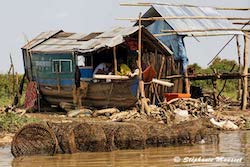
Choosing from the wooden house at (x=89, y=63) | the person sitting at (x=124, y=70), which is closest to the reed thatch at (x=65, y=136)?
the wooden house at (x=89, y=63)

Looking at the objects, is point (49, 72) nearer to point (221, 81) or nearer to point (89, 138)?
point (89, 138)

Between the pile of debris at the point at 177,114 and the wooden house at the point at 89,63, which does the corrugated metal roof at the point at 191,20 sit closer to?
the wooden house at the point at 89,63

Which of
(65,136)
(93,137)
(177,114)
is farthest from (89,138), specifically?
(177,114)

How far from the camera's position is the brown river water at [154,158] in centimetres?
1038

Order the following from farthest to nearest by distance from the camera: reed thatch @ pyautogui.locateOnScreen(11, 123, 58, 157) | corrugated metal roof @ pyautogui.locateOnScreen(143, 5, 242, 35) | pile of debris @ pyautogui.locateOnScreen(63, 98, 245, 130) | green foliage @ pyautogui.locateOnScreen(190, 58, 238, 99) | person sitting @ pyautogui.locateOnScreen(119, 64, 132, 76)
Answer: green foliage @ pyautogui.locateOnScreen(190, 58, 238, 99) → corrugated metal roof @ pyautogui.locateOnScreen(143, 5, 242, 35) → person sitting @ pyautogui.locateOnScreen(119, 64, 132, 76) → pile of debris @ pyautogui.locateOnScreen(63, 98, 245, 130) → reed thatch @ pyautogui.locateOnScreen(11, 123, 58, 157)

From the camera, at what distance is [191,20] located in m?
21.8

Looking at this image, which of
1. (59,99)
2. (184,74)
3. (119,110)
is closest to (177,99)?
(119,110)

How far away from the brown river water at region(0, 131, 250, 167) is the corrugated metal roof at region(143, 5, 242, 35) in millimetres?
9115

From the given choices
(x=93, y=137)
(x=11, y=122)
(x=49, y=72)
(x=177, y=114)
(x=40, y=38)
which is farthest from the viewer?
(x=40, y=38)

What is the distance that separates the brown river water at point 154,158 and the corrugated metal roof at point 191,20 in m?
9.11

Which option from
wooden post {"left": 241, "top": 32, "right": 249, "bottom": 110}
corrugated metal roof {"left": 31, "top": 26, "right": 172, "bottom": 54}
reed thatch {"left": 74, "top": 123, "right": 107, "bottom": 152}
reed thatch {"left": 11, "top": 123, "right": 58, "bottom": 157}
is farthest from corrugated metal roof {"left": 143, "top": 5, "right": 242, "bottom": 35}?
reed thatch {"left": 11, "top": 123, "right": 58, "bottom": 157}

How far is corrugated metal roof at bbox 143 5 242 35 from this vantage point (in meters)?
21.1

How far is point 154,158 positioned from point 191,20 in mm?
11663

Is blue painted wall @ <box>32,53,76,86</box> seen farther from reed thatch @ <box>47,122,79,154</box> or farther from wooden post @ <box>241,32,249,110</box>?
reed thatch @ <box>47,122,79,154</box>
